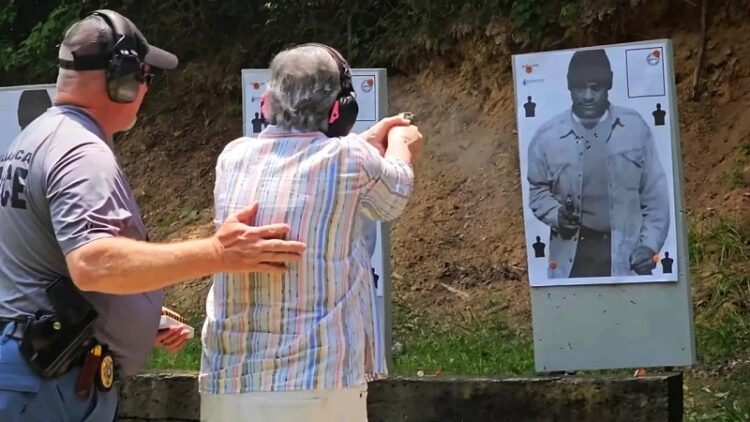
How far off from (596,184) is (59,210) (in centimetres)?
335

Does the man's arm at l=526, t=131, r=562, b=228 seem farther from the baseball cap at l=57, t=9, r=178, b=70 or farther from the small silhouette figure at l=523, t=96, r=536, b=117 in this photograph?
the baseball cap at l=57, t=9, r=178, b=70

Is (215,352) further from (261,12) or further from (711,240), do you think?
(261,12)

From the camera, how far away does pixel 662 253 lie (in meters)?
5.26

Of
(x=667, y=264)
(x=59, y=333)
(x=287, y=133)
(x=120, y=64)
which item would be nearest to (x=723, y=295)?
(x=667, y=264)

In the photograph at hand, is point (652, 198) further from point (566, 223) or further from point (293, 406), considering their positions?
point (293, 406)

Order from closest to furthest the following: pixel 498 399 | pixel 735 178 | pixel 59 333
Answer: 1. pixel 59 333
2. pixel 498 399
3. pixel 735 178

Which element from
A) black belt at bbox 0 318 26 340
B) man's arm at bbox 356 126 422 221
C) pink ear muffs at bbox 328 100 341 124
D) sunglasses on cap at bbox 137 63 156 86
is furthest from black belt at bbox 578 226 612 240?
black belt at bbox 0 318 26 340

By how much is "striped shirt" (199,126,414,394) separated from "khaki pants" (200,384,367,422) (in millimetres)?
21

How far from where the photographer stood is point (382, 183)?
2.81 metres

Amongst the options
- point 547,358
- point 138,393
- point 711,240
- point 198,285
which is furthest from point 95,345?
point 198,285

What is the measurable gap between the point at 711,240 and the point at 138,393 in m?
4.06

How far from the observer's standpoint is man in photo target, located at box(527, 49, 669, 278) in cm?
530

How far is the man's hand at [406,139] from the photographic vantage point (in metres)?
3.01

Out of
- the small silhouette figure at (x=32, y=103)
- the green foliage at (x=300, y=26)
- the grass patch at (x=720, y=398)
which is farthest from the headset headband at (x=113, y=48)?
the green foliage at (x=300, y=26)
